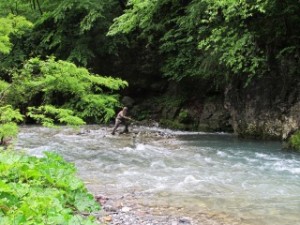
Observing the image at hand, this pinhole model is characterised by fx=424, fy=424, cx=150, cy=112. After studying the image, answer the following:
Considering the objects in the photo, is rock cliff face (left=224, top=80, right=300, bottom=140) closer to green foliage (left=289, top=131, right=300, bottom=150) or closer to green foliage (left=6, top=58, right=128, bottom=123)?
green foliage (left=289, top=131, right=300, bottom=150)

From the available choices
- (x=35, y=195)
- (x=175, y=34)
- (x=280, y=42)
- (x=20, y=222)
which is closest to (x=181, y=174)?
(x=35, y=195)

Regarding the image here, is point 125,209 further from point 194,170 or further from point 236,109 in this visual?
point 236,109

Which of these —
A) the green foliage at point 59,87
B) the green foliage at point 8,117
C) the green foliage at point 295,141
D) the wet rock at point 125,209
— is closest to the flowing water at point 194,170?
the green foliage at point 295,141

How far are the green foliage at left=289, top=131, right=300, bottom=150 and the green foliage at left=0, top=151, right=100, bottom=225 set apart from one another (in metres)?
8.52

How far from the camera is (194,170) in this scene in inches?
411

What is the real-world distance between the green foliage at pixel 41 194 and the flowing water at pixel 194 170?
A: 200 centimetres

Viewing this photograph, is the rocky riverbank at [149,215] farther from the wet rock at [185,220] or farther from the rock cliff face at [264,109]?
the rock cliff face at [264,109]

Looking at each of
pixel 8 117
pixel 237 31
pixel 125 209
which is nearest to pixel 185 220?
pixel 125 209

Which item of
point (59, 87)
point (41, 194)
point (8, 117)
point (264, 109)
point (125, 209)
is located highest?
point (59, 87)

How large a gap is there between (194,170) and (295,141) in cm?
444

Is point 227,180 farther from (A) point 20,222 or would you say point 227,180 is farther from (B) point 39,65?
(A) point 20,222

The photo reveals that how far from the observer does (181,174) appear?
9.96 m

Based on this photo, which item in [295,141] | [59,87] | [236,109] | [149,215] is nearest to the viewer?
[149,215]

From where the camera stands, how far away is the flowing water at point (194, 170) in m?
7.49
